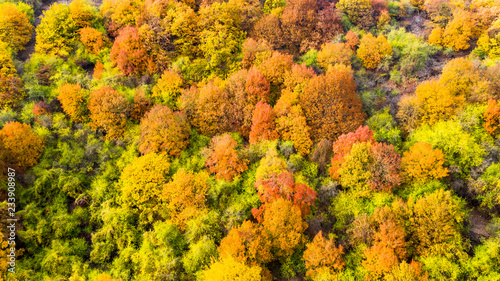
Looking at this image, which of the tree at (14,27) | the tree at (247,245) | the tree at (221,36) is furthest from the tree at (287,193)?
the tree at (14,27)

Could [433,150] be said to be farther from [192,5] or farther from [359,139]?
[192,5]

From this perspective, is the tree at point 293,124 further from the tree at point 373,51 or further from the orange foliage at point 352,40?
the orange foliage at point 352,40

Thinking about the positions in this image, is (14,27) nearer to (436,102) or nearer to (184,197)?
(184,197)

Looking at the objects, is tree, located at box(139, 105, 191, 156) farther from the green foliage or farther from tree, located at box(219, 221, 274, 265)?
the green foliage

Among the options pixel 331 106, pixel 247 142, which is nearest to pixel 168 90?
pixel 247 142

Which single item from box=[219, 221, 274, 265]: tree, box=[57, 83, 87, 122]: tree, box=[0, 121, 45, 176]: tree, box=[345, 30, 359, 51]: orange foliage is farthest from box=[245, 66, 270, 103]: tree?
box=[0, 121, 45, 176]: tree

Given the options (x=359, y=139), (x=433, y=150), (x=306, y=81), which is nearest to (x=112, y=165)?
(x=306, y=81)
